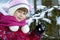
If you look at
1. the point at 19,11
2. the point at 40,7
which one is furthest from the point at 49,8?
the point at 19,11

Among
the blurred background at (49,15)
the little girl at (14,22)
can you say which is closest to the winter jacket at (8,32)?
the little girl at (14,22)

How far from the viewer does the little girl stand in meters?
1.64

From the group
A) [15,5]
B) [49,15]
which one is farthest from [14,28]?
[49,15]

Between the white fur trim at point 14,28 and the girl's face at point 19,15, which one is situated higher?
the girl's face at point 19,15

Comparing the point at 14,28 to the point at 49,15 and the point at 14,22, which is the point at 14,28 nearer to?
the point at 14,22

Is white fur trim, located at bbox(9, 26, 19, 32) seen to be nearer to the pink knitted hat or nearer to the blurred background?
the pink knitted hat

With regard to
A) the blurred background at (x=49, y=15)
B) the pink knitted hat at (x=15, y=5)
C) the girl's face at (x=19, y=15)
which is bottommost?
the blurred background at (x=49, y=15)

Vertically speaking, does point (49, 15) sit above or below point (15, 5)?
below

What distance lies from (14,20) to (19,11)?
0.08 m

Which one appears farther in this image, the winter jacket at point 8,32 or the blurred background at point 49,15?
the blurred background at point 49,15

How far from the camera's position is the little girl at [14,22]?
1.64 meters

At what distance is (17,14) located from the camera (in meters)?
1.69

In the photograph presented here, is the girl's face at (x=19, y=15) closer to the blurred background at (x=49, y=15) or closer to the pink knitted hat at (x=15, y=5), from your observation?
the pink knitted hat at (x=15, y=5)

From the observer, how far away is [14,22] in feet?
5.43
